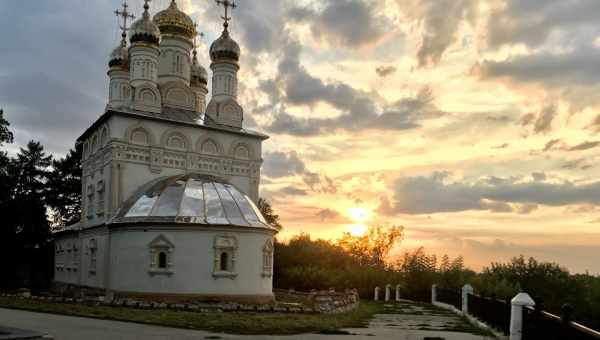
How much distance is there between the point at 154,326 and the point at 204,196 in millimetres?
10509

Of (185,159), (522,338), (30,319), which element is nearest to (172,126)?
(185,159)

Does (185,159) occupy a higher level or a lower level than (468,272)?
higher

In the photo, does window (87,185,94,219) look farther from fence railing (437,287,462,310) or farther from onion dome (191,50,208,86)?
fence railing (437,287,462,310)

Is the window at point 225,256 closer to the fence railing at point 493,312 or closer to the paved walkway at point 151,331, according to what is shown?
the paved walkway at point 151,331

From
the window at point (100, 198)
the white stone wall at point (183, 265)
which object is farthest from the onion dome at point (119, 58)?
the white stone wall at point (183, 265)

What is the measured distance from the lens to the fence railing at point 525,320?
28.6 feet

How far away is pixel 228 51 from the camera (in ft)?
101

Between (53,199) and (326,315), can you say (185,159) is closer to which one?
(326,315)

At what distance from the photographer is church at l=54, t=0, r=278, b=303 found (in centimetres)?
2289

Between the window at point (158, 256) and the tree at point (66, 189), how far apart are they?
23.2 metres

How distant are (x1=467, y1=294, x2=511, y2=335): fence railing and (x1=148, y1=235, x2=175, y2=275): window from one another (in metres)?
11.0

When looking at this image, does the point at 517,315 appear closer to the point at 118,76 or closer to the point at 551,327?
Result: the point at 551,327

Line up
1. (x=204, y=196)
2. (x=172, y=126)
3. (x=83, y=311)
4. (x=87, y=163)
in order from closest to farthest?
(x=83, y=311), (x=204, y=196), (x=172, y=126), (x=87, y=163)

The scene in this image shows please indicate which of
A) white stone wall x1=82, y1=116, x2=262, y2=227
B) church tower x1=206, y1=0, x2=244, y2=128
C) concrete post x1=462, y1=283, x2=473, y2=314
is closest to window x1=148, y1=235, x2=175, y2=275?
white stone wall x1=82, y1=116, x2=262, y2=227
